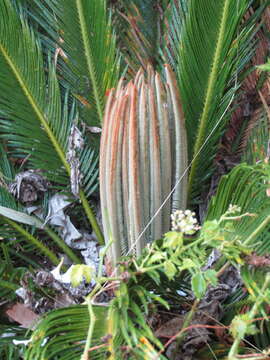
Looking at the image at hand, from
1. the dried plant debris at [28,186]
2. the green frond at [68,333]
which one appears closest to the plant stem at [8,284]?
the green frond at [68,333]

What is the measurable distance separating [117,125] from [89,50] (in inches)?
19.6

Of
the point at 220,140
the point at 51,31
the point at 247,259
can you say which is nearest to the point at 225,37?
the point at 220,140

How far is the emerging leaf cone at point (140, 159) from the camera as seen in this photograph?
1.25 m

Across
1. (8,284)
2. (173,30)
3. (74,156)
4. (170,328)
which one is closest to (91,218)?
(74,156)

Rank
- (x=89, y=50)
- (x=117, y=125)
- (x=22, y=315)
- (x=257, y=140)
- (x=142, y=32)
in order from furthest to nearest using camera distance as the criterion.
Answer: (x=142, y=32) → (x=89, y=50) → (x=257, y=140) → (x=22, y=315) → (x=117, y=125)

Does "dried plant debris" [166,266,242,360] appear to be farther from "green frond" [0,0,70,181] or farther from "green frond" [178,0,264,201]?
"green frond" [0,0,70,181]

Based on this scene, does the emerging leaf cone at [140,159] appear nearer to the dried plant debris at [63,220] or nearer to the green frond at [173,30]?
the dried plant debris at [63,220]

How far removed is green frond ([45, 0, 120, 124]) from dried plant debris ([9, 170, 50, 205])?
0.82ft

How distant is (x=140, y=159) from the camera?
128 cm

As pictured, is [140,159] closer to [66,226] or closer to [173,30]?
[66,226]

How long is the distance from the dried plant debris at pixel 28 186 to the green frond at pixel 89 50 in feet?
0.82

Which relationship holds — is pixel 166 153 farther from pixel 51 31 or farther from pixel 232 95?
pixel 51 31

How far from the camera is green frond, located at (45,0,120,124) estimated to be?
5.25ft

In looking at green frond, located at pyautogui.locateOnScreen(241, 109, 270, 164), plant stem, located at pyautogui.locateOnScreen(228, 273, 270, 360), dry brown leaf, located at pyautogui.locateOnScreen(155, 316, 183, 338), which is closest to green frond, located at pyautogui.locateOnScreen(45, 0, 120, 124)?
green frond, located at pyautogui.locateOnScreen(241, 109, 270, 164)
